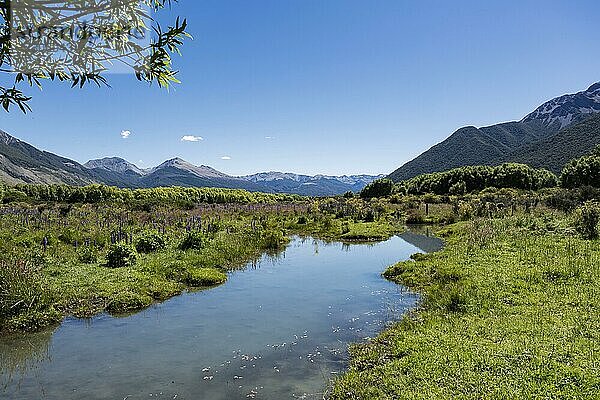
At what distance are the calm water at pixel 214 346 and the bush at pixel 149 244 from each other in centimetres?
605

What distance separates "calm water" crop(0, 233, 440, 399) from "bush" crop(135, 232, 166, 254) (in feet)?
19.9

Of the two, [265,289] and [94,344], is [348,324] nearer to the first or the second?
[265,289]

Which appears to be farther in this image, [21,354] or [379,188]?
[379,188]

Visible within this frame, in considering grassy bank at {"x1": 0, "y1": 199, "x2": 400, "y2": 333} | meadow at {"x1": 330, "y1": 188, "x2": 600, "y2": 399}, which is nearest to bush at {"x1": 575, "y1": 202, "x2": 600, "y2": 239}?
meadow at {"x1": 330, "y1": 188, "x2": 600, "y2": 399}

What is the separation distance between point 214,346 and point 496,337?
714 cm

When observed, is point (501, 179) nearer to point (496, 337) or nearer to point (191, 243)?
point (191, 243)

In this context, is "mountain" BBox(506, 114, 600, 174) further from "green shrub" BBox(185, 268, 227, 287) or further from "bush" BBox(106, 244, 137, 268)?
"bush" BBox(106, 244, 137, 268)

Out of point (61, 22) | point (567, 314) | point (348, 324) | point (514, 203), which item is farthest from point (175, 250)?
point (514, 203)

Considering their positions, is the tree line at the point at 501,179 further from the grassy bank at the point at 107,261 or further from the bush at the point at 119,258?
the bush at the point at 119,258

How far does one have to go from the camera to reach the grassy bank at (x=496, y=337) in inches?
293

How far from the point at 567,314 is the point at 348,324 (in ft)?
19.3

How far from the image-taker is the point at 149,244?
840 inches

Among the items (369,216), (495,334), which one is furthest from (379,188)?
(495,334)

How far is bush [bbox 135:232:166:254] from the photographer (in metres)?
21.2
